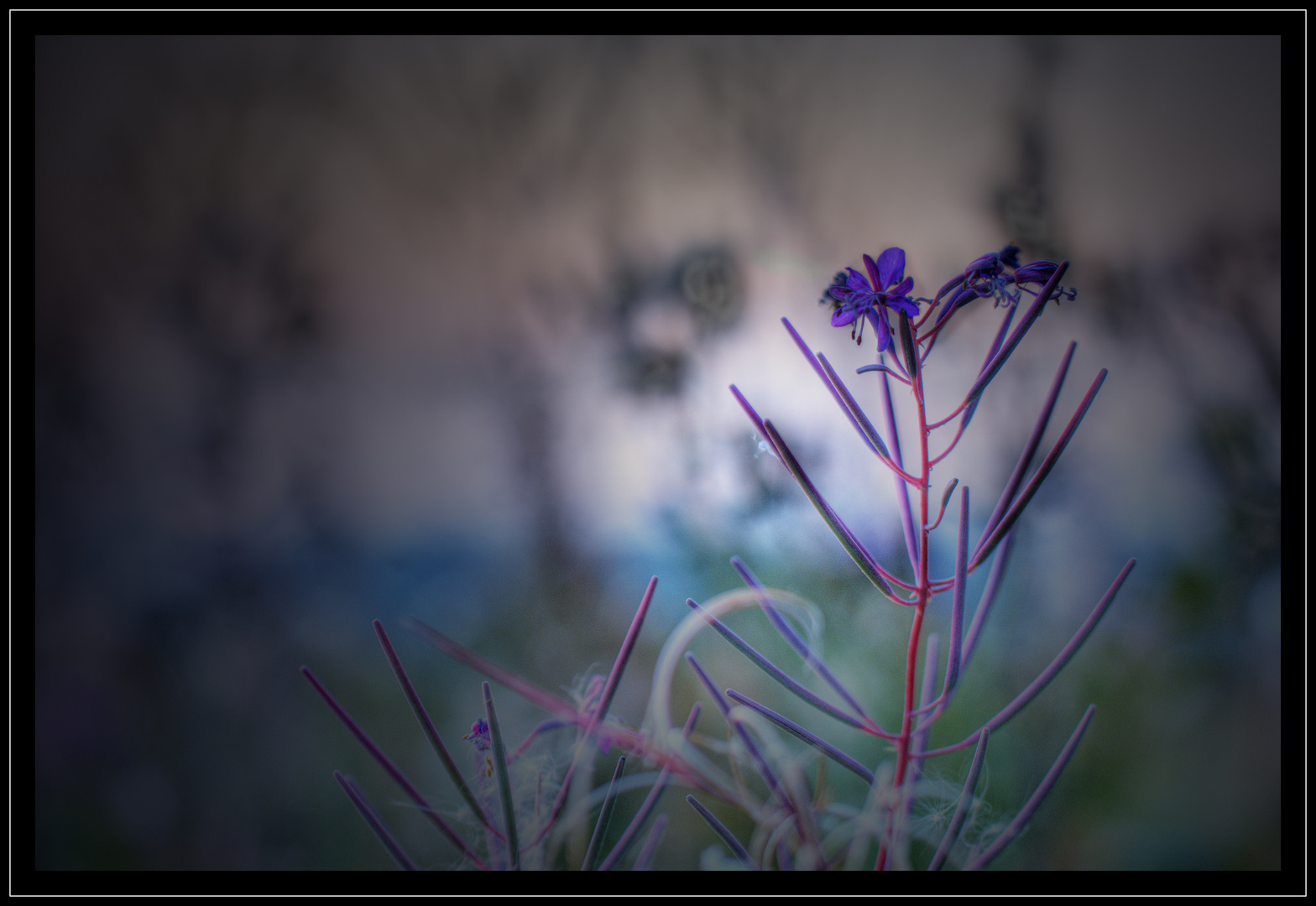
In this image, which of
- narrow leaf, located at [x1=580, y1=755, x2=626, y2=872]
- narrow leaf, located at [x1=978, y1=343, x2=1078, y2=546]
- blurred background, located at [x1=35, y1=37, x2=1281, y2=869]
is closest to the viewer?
narrow leaf, located at [x1=978, y1=343, x2=1078, y2=546]

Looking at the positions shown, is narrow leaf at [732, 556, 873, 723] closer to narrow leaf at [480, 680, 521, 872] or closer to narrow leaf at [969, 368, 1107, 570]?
narrow leaf at [969, 368, 1107, 570]

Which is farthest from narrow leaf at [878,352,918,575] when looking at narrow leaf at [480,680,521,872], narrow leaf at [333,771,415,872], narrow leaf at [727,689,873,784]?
narrow leaf at [333,771,415,872]

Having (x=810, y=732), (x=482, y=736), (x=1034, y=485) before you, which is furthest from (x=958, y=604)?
(x=482, y=736)

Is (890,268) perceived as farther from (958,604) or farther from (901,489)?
(958,604)

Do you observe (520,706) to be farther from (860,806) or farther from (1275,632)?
(1275,632)

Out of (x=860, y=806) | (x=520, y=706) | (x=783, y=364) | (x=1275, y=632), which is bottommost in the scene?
(x=860, y=806)
